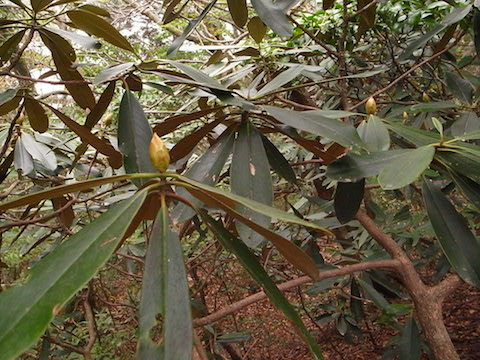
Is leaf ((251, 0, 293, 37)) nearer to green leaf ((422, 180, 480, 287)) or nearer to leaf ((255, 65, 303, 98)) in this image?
leaf ((255, 65, 303, 98))

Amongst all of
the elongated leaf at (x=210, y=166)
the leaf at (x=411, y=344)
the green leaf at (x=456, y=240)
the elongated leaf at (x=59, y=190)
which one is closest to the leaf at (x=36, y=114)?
the elongated leaf at (x=210, y=166)

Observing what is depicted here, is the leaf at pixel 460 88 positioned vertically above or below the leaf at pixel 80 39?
below

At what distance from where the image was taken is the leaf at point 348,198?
722 mm

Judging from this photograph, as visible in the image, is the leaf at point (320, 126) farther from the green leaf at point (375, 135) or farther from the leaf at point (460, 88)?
the leaf at point (460, 88)

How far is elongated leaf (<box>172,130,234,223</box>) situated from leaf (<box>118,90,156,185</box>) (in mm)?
70

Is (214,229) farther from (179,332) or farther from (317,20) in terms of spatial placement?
(317,20)

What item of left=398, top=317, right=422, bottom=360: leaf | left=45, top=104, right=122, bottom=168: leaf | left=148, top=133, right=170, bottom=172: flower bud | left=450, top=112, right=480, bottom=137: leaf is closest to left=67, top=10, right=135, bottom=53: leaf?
left=45, top=104, right=122, bottom=168: leaf

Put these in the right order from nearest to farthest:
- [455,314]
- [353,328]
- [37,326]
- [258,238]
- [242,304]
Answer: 1. [37,326]
2. [258,238]
3. [242,304]
4. [353,328]
5. [455,314]

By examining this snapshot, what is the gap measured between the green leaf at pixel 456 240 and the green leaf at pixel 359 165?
110 mm

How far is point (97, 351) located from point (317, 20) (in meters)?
1.89

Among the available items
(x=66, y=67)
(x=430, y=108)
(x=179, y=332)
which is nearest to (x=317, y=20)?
(x=430, y=108)

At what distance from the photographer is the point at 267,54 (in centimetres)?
124

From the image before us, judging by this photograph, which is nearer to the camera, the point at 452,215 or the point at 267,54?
the point at 452,215

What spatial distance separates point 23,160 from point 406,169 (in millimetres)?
922
